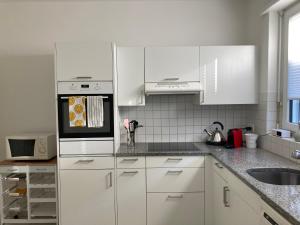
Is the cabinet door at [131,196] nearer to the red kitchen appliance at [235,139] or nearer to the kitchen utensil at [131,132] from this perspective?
the kitchen utensil at [131,132]

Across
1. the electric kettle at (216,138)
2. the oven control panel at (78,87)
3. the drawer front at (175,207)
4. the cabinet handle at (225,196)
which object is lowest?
the drawer front at (175,207)

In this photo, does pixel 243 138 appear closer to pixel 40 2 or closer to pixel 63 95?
pixel 63 95

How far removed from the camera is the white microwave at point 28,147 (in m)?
2.79

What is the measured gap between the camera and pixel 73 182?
269 centimetres

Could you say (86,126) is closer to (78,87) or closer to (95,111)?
(95,111)

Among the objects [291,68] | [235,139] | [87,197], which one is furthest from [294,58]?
[87,197]

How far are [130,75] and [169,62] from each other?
1.50 feet

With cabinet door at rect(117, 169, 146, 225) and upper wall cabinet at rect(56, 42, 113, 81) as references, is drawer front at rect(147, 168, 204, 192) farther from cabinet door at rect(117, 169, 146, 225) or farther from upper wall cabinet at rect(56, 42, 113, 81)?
upper wall cabinet at rect(56, 42, 113, 81)

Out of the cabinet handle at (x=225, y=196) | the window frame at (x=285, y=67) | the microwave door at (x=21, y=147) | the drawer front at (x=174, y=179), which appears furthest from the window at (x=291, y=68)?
the microwave door at (x=21, y=147)

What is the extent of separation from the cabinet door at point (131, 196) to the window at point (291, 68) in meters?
1.58

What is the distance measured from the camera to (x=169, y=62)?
287 cm

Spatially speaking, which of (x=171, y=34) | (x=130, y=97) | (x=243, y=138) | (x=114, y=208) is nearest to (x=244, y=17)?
(x=171, y=34)

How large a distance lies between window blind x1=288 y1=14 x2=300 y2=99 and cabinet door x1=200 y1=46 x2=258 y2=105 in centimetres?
40

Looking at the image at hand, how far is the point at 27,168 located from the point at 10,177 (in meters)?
0.29
